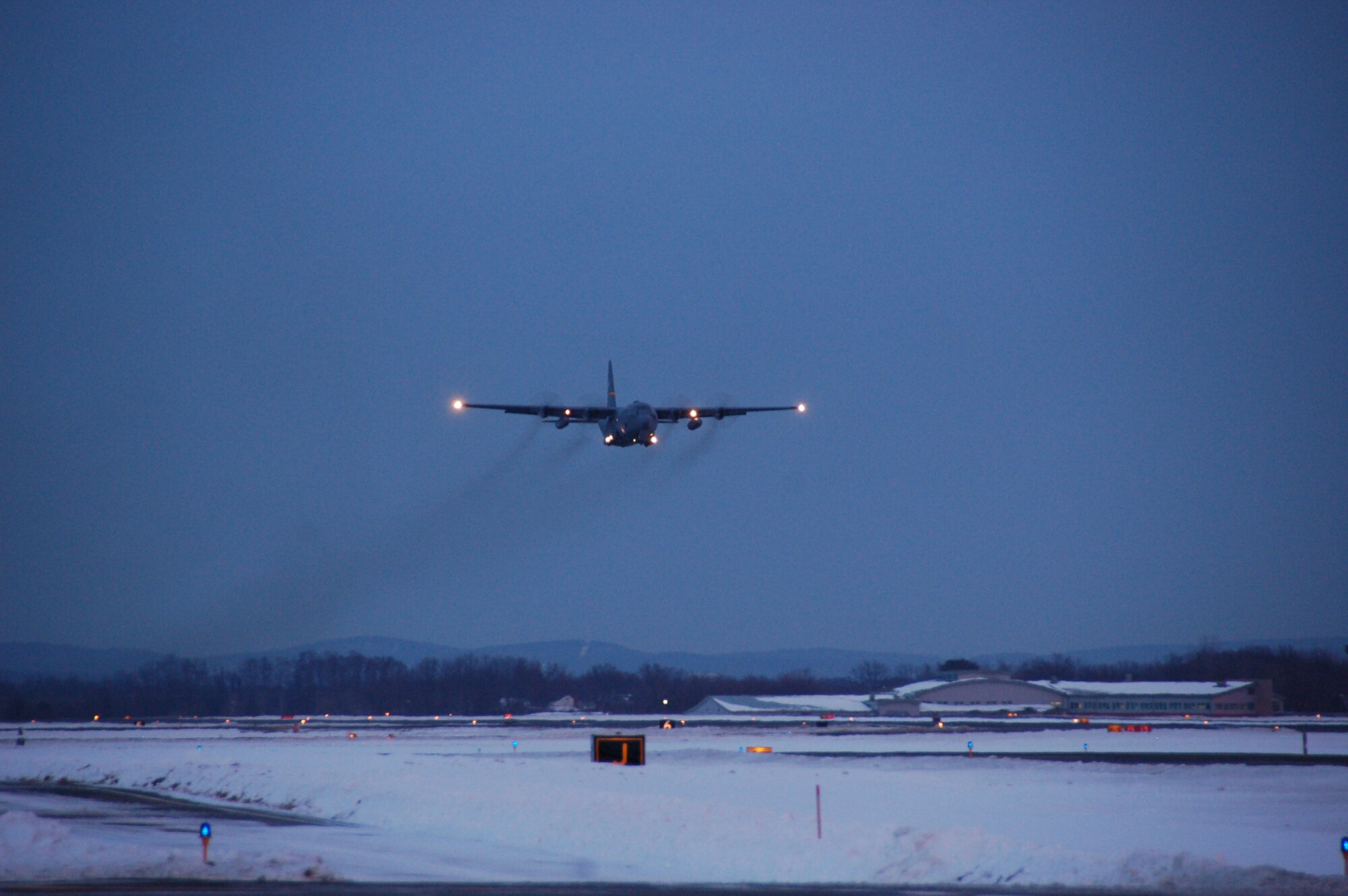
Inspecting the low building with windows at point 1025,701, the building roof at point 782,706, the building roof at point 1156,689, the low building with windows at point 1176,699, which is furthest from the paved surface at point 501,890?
the building roof at point 1156,689

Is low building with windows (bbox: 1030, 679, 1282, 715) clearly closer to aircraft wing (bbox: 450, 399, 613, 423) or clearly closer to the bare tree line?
the bare tree line

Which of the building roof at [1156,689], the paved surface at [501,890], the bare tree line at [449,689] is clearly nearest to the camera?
the paved surface at [501,890]

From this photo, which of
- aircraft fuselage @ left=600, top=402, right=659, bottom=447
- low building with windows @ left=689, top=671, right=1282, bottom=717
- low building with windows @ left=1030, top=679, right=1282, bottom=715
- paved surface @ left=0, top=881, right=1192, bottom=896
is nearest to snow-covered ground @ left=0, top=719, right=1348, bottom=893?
paved surface @ left=0, top=881, right=1192, bottom=896

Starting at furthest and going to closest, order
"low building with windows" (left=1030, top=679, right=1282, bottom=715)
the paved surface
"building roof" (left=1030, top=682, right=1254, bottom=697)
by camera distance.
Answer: "building roof" (left=1030, top=682, right=1254, bottom=697), "low building with windows" (left=1030, top=679, right=1282, bottom=715), the paved surface

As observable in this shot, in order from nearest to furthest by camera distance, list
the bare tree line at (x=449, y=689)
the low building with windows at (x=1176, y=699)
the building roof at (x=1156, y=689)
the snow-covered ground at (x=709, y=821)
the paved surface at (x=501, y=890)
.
Answer: the paved surface at (x=501, y=890)
the snow-covered ground at (x=709, y=821)
the low building with windows at (x=1176, y=699)
the building roof at (x=1156, y=689)
the bare tree line at (x=449, y=689)

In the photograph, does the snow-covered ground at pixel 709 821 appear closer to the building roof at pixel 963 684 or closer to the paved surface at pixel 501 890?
the paved surface at pixel 501 890

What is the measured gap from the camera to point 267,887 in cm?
1983

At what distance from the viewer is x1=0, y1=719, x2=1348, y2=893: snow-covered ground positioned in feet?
70.9

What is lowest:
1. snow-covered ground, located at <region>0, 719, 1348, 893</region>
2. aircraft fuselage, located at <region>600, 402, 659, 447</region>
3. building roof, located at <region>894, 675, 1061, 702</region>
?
building roof, located at <region>894, 675, 1061, 702</region>

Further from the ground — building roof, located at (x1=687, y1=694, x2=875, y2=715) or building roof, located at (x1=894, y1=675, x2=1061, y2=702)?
building roof, located at (x1=894, y1=675, x2=1061, y2=702)

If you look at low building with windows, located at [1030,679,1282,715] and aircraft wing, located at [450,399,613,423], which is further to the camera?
low building with windows, located at [1030,679,1282,715]

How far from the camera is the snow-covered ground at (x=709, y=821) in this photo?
2161 centimetres

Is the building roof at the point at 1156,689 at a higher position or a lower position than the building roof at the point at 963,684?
lower

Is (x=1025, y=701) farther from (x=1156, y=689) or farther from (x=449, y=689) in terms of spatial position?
(x=449, y=689)
